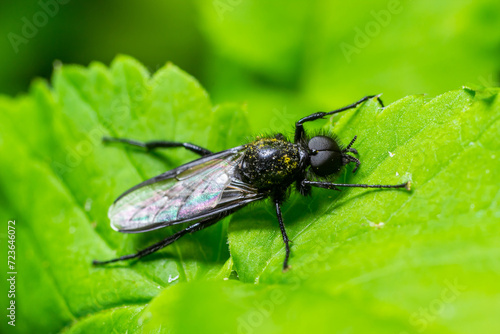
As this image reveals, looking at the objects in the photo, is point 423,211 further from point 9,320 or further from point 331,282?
point 9,320

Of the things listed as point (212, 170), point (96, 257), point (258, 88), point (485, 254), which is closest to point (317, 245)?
point (485, 254)

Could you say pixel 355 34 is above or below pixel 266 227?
above
